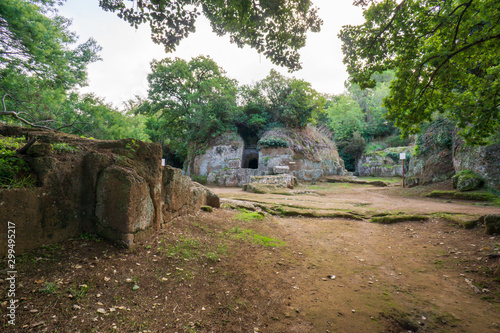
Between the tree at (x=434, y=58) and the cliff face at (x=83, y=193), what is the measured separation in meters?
5.80

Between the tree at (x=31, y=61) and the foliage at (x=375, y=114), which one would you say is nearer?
the tree at (x=31, y=61)

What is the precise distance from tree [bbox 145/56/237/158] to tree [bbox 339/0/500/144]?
61.4 feet

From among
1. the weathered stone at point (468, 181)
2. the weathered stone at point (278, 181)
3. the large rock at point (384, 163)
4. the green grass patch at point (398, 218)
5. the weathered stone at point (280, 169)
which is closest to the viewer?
the green grass patch at point (398, 218)

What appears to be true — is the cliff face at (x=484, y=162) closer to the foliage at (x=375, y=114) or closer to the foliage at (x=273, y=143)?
the foliage at (x=273, y=143)

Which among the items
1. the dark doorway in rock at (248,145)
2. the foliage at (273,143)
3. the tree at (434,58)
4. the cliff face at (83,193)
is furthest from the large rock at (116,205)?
the dark doorway in rock at (248,145)

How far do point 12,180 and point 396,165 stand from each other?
103 feet

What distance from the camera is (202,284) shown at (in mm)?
3033

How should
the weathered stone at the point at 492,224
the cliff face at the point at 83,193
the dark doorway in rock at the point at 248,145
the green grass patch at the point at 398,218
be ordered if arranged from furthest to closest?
the dark doorway in rock at the point at 248,145 → the green grass patch at the point at 398,218 → the weathered stone at the point at 492,224 → the cliff face at the point at 83,193

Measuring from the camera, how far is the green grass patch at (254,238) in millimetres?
5048

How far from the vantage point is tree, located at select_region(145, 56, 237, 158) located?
22.7 m

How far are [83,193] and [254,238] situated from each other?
3668 mm

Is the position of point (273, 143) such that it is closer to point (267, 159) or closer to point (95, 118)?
point (267, 159)

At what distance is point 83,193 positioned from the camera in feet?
10.6

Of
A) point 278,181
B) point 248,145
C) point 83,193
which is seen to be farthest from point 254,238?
point 248,145
